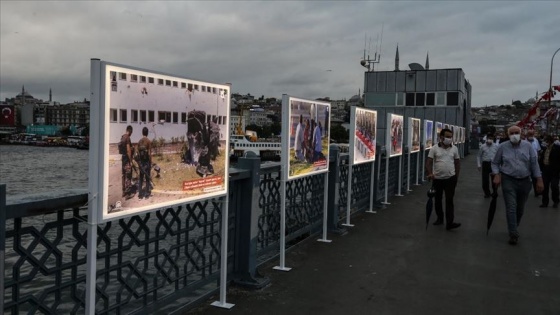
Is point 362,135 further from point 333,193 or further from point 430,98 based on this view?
point 430,98

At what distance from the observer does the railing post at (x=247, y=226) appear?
492 centimetres

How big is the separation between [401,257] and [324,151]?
5.64ft

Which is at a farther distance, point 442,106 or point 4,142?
point 4,142

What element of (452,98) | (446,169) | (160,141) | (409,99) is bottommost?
(446,169)

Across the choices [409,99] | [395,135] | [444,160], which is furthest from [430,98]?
[444,160]

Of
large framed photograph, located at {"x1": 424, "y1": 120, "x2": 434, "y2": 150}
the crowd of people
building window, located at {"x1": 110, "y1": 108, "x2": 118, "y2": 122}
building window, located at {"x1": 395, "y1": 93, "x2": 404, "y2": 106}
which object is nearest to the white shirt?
the crowd of people

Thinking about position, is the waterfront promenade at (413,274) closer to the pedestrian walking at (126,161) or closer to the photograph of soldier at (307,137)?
the photograph of soldier at (307,137)

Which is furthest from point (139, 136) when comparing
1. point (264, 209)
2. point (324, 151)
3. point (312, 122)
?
point (324, 151)

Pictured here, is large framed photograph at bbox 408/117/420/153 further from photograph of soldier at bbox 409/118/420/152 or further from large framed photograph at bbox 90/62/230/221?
large framed photograph at bbox 90/62/230/221

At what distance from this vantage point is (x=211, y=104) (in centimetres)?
390

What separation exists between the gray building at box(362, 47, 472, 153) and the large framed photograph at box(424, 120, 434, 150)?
23.8 meters

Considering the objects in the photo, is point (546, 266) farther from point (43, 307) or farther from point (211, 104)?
point (43, 307)

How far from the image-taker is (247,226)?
16.3 ft

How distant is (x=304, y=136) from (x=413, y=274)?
2.04 m
